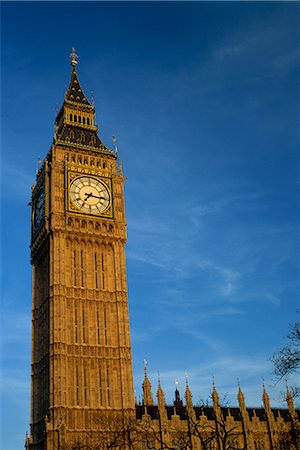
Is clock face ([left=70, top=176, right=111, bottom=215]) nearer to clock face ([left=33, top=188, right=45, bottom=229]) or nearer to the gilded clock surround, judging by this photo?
the gilded clock surround

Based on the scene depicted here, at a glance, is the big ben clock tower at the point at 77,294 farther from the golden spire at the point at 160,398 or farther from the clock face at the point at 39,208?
the golden spire at the point at 160,398

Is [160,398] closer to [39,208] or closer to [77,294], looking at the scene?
[77,294]

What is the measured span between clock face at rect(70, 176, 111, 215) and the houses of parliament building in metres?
0.14

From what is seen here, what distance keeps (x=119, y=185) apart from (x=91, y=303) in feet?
60.4

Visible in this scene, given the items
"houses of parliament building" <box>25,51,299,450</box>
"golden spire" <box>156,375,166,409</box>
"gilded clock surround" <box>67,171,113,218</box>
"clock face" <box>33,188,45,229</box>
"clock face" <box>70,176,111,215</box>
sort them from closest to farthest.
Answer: "houses of parliament building" <box>25,51,299,450</box>, "golden spire" <box>156,375,166,409</box>, "gilded clock surround" <box>67,171,113,218</box>, "clock face" <box>70,176,111,215</box>, "clock face" <box>33,188,45,229</box>

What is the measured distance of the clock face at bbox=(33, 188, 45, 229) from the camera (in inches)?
3113

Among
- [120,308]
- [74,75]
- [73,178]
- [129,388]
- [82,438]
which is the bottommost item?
[82,438]

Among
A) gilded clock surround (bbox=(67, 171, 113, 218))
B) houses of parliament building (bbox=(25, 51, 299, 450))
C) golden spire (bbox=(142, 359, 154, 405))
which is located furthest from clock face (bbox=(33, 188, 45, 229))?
golden spire (bbox=(142, 359, 154, 405))

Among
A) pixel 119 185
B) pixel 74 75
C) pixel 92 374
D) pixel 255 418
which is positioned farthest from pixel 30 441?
pixel 74 75

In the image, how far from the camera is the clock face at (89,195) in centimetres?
7788

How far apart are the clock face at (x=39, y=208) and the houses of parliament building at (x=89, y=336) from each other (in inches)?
5.9

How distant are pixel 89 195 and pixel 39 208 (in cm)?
752

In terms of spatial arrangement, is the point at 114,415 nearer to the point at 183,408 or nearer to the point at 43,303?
the point at 183,408

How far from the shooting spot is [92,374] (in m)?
68.1
